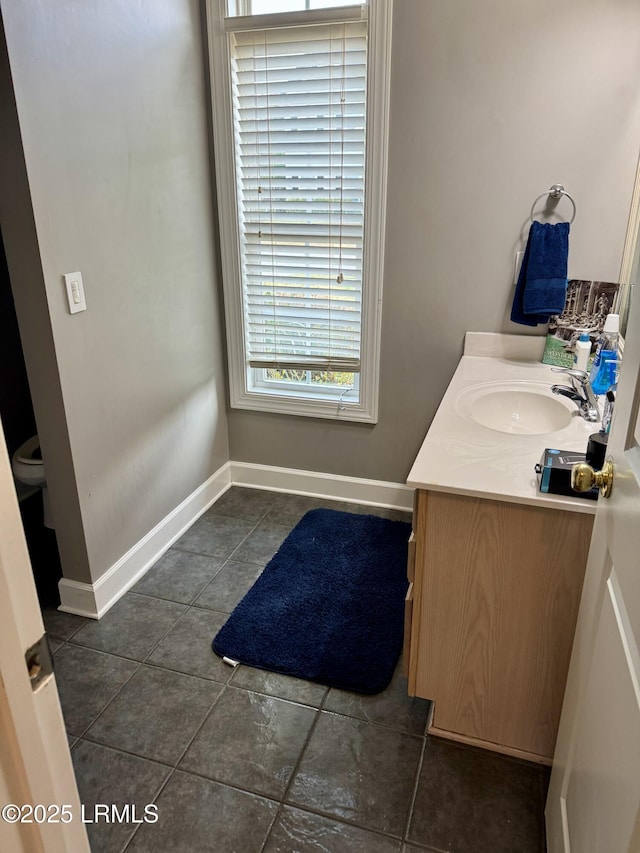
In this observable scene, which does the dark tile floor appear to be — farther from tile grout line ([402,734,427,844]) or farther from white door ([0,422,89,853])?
white door ([0,422,89,853])

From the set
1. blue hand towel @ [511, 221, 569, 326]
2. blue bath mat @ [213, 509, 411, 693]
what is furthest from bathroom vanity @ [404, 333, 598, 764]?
blue hand towel @ [511, 221, 569, 326]

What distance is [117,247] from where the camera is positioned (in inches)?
84.1

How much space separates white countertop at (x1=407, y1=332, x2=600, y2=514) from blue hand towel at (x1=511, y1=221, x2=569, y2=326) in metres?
0.30

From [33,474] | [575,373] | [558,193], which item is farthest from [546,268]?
[33,474]

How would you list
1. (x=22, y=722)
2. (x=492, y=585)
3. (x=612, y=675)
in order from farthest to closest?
(x=492, y=585)
(x=612, y=675)
(x=22, y=722)

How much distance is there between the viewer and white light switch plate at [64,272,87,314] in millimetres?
1926

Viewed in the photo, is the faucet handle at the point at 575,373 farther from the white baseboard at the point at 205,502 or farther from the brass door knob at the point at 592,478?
the brass door knob at the point at 592,478

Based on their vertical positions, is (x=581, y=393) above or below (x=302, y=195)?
below

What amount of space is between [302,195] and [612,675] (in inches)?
87.5

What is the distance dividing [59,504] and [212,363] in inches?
40.5

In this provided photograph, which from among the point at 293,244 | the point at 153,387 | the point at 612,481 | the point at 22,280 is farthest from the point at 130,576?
the point at 612,481

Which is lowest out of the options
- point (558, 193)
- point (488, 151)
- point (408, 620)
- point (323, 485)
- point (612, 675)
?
point (323, 485)

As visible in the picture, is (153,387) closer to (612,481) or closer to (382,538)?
(382,538)

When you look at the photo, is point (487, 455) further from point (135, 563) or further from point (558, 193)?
point (135, 563)
